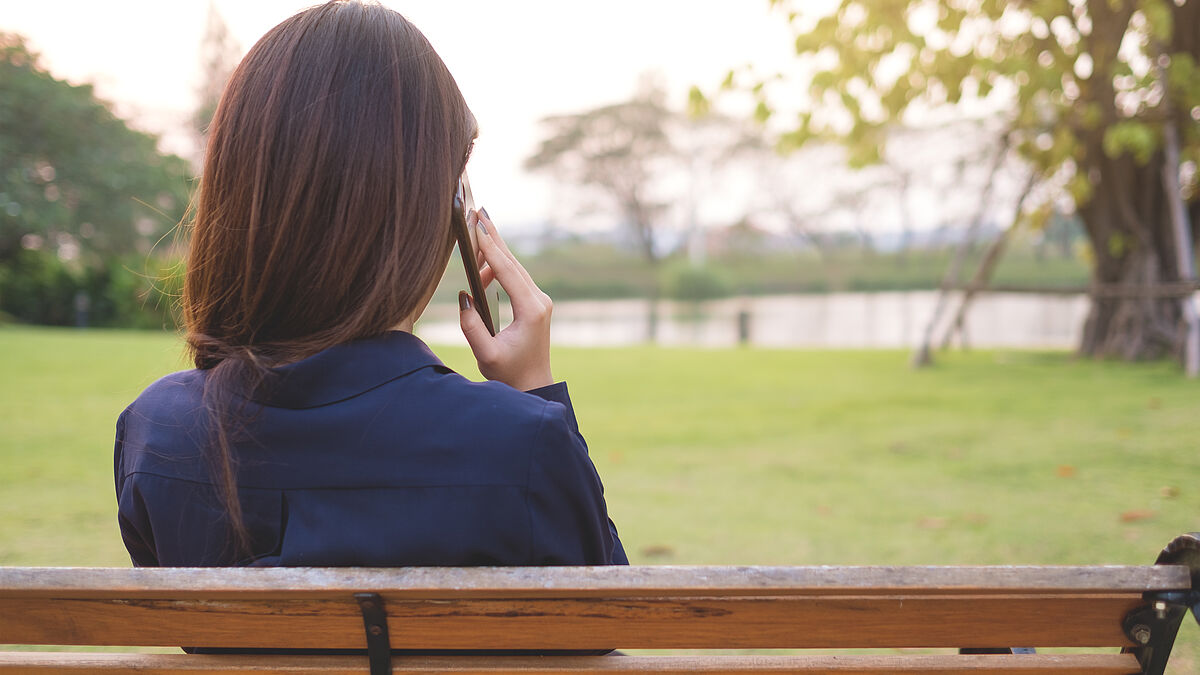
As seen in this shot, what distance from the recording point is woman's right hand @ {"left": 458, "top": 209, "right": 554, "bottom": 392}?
123cm

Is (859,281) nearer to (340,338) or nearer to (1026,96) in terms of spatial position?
(1026,96)

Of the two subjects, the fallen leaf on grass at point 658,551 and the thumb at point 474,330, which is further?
the fallen leaf on grass at point 658,551

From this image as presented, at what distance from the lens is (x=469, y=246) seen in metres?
1.16

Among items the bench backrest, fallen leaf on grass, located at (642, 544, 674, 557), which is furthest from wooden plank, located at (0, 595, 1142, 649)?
fallen leaf on grass, located at (642, 544, 674, 557)

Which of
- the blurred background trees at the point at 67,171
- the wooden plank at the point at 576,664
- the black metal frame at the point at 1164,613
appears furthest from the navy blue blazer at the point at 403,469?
the blurred background trees at the point at 67,171

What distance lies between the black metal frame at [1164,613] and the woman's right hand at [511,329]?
2.53 feet

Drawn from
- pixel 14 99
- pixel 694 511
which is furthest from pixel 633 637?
pixel 14 99

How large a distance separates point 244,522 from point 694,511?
343 centimetres

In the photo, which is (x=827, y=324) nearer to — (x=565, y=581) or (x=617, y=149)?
(x=565, y=581)

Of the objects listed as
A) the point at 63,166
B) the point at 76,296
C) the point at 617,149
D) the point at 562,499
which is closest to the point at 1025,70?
the point at 562,499

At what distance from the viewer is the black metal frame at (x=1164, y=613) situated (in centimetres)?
98

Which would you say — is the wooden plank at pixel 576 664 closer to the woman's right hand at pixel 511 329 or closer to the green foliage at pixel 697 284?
the woman's right hand at pixel 511 329

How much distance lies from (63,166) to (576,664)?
42.4ft

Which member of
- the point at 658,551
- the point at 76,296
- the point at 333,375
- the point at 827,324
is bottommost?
the point at 827,324
